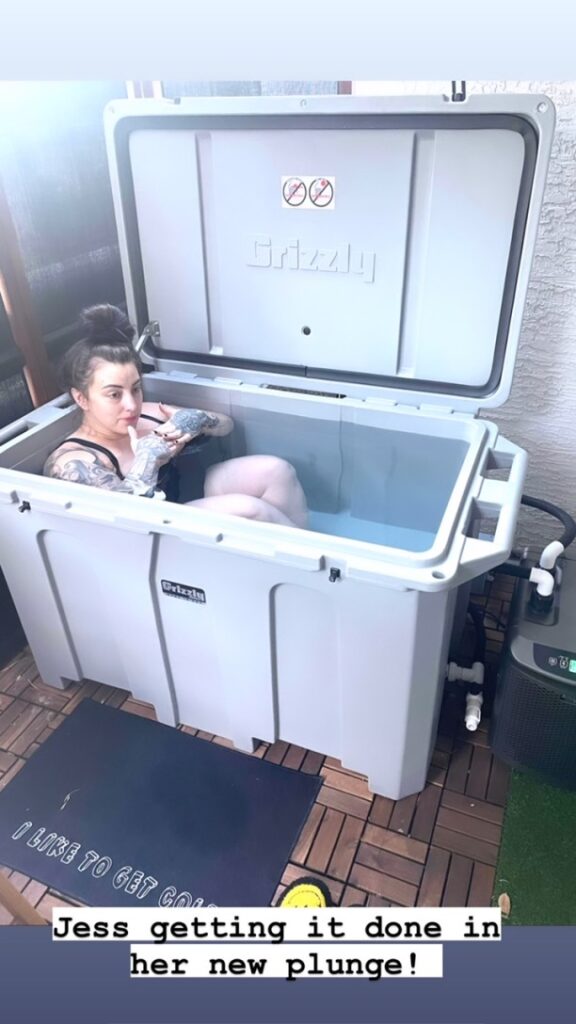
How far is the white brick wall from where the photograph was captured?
4.42 ft

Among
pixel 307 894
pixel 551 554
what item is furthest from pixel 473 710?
pixel 307 894

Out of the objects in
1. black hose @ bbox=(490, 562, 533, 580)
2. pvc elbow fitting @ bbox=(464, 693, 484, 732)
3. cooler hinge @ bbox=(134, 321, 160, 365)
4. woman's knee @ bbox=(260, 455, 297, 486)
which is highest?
cooler hinge @ bbox=(134, 321, 160, 365)

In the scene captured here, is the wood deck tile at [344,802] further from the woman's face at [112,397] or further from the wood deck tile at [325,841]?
the woman's face at [112,397]

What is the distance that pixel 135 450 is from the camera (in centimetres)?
129

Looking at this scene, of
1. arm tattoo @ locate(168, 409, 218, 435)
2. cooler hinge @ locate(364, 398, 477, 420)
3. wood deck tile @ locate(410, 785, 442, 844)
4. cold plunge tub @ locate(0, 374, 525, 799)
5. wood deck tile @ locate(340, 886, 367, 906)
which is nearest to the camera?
cold plunge tub @ locate(0, 374, 525, 799)

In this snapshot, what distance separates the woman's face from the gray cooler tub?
0.29ft

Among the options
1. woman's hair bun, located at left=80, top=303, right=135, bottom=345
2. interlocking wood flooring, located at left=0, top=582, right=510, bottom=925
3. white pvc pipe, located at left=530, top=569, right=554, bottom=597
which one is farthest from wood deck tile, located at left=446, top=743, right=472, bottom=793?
woman's hair bun, located at left=80, top=303, right=135, bottom=345

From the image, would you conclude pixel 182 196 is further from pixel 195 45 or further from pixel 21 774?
pixel 21 774

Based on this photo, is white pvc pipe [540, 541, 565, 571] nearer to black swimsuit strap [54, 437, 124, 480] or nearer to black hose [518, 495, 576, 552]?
black hose [518, 495, 576, 552]

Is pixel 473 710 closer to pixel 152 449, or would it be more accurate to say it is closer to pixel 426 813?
pixel 426 813

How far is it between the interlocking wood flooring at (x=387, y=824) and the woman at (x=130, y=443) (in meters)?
0.51

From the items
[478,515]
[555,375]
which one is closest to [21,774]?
[478,515]

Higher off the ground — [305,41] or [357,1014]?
[305,41]

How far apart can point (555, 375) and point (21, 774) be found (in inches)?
58.1
